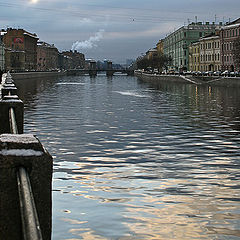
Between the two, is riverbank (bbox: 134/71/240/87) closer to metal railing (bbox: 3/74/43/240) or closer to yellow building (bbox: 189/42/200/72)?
yellow building (bbox: 189/42/200/72)

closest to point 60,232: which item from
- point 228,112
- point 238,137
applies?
point 238,137

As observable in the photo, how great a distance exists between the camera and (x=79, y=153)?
666 inches

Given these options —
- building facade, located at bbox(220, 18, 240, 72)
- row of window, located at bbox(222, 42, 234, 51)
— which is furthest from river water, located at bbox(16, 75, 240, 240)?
row of window, located at bbox(222, 42, 234, 51)

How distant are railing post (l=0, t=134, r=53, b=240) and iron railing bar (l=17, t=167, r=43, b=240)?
0.04m

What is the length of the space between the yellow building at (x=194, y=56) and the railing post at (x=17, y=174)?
142 m

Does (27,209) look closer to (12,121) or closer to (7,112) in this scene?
(12,121)

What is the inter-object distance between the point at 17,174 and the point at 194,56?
149m

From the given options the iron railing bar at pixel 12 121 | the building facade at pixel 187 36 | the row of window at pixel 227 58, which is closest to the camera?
the iron railing bar at pixel 12 121

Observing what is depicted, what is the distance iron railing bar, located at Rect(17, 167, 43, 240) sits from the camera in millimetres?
3980

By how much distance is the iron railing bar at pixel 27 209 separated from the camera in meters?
3.98

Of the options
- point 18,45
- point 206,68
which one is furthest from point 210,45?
point 18,45

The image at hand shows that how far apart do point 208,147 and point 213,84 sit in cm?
7515

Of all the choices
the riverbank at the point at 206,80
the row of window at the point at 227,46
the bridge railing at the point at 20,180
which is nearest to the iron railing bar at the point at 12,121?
the bridge railing at the point at 20,180

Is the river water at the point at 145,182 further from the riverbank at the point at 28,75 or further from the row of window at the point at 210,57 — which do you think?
the row of window at the point at 210,57
